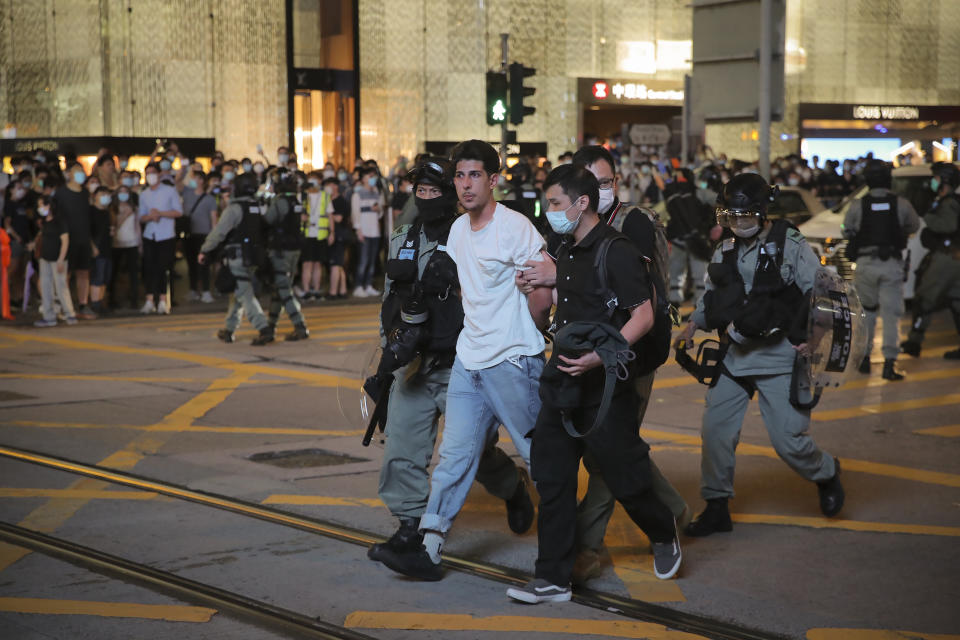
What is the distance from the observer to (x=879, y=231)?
11367mm

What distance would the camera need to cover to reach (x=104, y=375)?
1198 centimetres

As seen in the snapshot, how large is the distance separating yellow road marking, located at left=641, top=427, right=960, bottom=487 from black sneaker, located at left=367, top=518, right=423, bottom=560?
3.42m

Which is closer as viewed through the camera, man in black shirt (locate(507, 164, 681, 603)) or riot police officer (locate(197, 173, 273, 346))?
man in black shirt (locate(507, 164, 681, 603))

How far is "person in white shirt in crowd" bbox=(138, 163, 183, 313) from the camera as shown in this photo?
17.7m

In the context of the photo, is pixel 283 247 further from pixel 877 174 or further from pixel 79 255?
pixel 877 174

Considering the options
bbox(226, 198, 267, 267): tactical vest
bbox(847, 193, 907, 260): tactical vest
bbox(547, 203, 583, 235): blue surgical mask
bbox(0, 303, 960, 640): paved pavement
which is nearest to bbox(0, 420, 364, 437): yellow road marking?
bbox(0, 303, 960, 640): paved pavement

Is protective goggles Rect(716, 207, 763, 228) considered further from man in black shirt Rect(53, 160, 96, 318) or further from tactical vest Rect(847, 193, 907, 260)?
man in black shirt Rect(53, 160, 96, 318)

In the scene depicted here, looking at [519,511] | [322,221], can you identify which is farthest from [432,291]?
[322,221]

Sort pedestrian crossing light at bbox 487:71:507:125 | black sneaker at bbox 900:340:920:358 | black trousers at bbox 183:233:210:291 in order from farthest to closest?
1. pedestrian crossing light at bbox 487:71:507:125
2. black trousers at bbox 183:233:210:291
3. black sneaker at bbox 900:340:920:358

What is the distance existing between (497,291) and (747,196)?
62.0 inches

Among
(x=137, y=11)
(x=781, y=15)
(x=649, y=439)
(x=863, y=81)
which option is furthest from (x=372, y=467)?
(x=863, y=81)

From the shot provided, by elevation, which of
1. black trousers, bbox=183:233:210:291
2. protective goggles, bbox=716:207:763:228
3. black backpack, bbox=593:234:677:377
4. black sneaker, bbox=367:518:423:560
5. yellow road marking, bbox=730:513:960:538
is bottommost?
yellow road marking, bbox=730:513:960:538

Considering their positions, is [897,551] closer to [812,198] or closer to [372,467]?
[372,467]

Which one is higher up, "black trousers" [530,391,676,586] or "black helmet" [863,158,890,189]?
"black helmet" [863,158,890,189]
